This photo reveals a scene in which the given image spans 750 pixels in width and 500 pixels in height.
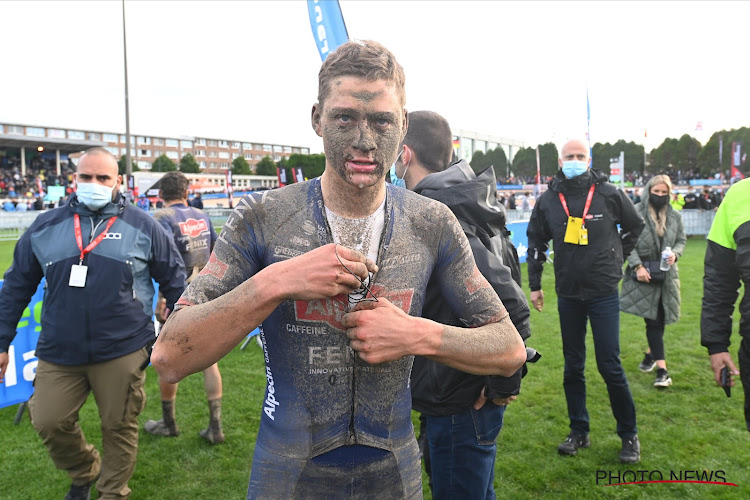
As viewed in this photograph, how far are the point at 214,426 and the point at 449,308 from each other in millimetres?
3572

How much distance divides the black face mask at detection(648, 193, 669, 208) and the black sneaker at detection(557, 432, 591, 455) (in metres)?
3.21

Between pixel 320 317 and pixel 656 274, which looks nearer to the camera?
pixel 320 317

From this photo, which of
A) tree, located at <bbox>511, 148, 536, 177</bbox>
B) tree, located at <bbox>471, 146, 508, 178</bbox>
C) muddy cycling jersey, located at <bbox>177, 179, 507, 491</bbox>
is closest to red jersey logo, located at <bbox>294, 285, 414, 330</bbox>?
muddy cycling jersey, located at <bbox>177, 179, 507, 491</bbox>

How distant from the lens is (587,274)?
4.52 meters

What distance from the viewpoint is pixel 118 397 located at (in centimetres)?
382

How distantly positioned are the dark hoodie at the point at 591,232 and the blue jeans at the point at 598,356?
132mm

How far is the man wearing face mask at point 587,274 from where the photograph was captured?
176 inches

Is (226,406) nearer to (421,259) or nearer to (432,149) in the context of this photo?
(432,149)

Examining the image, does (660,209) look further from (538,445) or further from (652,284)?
(538,445)

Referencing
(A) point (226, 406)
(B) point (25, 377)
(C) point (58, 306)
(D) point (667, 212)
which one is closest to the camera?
(C) point (58, 306)

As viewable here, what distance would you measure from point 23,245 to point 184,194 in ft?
8.06

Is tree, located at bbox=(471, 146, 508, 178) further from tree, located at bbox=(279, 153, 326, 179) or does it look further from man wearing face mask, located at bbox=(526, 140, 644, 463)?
man wearing face mask, located at bbox=(526, 140, 644, 463)

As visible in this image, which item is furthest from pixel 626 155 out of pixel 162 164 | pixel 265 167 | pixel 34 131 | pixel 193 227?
pixel 34 131

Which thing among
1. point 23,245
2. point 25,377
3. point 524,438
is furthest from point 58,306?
point 524,438
